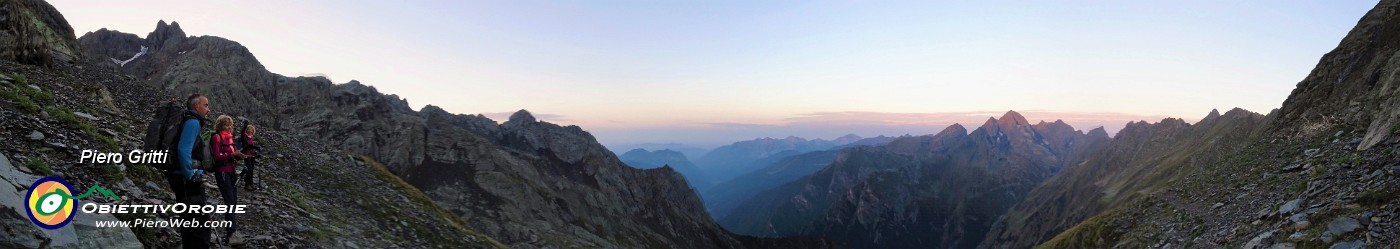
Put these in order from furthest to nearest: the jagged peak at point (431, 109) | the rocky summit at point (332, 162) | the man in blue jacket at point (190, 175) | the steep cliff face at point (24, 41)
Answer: the jagged peak at point (431, 109) → the steep cliff face at point (24, 41) → the rocky summit at point (332, 162) → the man in blue jacket at point (190, 175)

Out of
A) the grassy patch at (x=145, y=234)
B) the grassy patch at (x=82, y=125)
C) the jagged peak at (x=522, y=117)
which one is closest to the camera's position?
the grassy patch at (x=145, y=234)

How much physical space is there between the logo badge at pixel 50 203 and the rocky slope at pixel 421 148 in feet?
158

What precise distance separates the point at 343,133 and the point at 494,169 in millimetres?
26256

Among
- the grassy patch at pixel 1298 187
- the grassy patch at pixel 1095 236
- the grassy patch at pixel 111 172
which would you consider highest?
the grassy patch at pixel 111 172

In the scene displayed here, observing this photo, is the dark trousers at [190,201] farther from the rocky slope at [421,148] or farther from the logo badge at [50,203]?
the rocky slope at [421,148]

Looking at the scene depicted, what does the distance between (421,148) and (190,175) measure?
337ft

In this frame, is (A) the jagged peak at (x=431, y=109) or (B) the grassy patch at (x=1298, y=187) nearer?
(B) the grassy patch at (x=1298, y=187)

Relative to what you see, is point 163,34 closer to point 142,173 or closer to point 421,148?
point 421,148

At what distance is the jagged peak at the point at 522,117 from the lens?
173050 mm

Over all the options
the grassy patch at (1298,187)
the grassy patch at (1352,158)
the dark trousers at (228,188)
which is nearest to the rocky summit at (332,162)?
the dark trousers at (228,188)

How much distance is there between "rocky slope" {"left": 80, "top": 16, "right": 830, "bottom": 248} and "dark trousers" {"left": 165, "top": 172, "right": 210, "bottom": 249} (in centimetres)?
4697

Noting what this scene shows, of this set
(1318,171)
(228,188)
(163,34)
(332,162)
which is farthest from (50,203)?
(163,34)

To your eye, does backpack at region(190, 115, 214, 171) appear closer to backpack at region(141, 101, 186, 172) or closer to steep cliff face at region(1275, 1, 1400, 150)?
backpack at region(141, 101, 186, 172)

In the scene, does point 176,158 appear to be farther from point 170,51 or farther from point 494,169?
point 170,51
